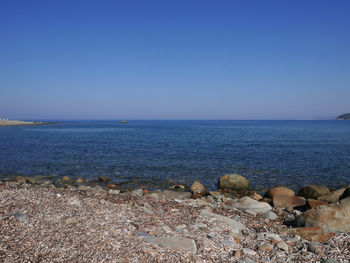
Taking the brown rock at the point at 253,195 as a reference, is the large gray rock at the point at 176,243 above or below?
above

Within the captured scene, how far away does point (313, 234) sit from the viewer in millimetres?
6918

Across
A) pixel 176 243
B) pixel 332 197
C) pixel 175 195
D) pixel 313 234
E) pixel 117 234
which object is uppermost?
pixel 117 234

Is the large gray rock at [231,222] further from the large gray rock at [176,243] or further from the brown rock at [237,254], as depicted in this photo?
the large gray rock at [176,243]

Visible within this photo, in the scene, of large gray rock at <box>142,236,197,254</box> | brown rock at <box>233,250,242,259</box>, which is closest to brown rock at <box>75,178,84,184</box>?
large gray rock at <box>142,236,197,254</box>

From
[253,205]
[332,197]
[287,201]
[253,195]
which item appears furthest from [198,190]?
[332,197]

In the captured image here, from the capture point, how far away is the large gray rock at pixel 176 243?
552 cm

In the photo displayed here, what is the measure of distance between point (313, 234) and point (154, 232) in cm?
431

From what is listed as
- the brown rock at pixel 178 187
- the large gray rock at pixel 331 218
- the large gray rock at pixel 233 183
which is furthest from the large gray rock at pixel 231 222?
the large gray rock at pixel 233 183

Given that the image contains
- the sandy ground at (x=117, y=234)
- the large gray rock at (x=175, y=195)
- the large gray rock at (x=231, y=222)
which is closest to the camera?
the sandy ground at (x=117, y=234)

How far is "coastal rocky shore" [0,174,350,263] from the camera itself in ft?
17.0

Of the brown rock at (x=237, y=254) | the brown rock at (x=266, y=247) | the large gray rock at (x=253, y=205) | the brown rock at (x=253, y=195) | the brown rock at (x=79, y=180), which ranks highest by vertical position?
the brown rock at (x=237, y=254)

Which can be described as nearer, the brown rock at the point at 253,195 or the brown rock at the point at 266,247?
the brown rock at the point at 266,247

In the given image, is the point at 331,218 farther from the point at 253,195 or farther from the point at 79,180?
the point at 79,180

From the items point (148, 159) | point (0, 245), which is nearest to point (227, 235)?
point (0, 245)
